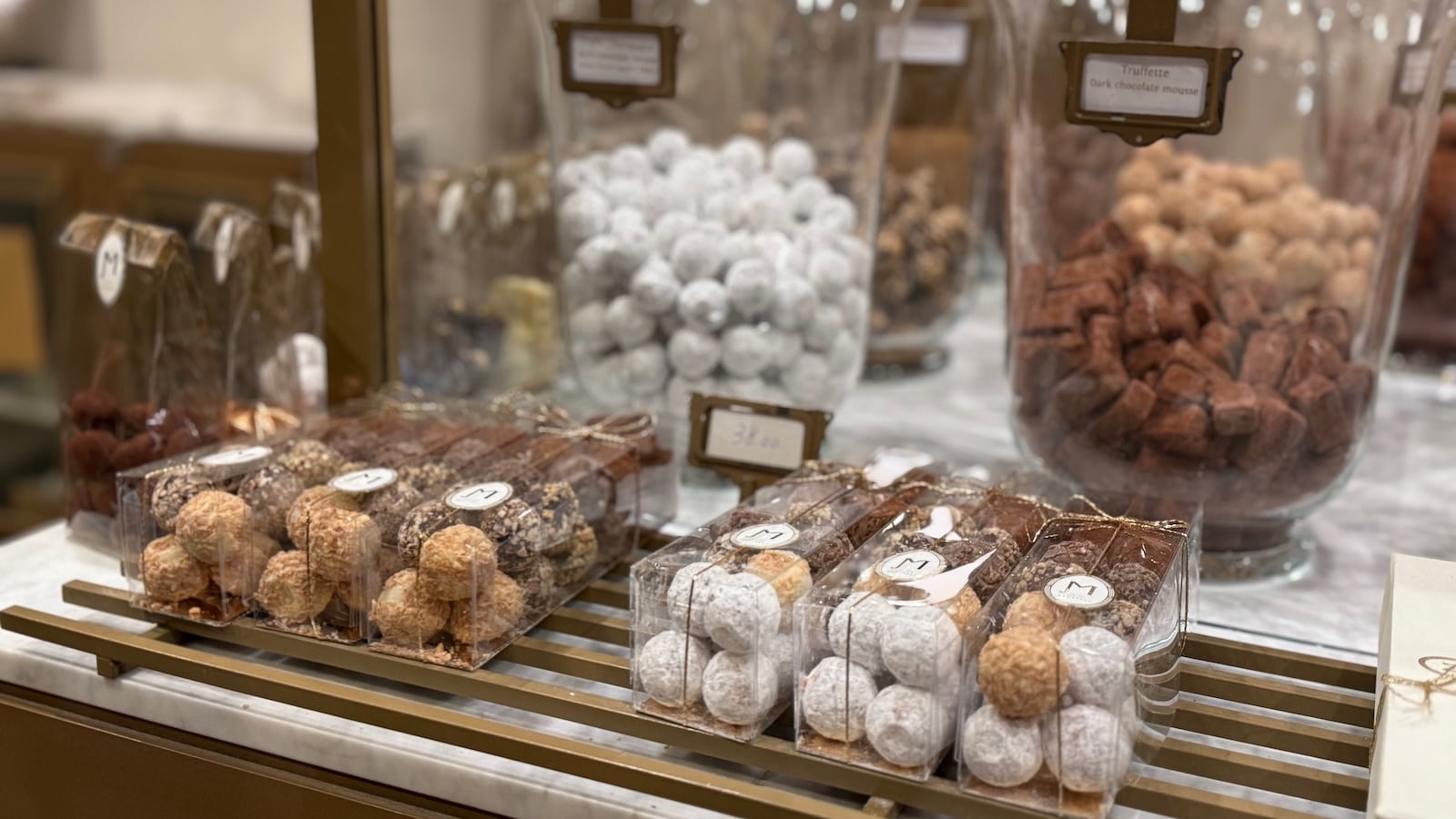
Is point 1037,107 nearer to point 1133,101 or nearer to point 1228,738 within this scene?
point 1133,101

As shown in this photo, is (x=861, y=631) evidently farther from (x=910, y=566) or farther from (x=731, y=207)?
(x=731, y=207)

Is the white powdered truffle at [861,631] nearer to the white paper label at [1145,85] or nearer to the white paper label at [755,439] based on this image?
the white paper label at [755,439]

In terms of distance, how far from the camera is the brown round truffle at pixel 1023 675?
0.84 metres

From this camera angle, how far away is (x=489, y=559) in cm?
101

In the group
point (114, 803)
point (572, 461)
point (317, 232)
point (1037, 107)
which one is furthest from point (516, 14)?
point (114, 803)

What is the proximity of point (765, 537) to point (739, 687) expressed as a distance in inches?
5.5

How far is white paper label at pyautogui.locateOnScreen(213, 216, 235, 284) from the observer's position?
141 centimetres

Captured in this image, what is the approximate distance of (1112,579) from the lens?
945 mm

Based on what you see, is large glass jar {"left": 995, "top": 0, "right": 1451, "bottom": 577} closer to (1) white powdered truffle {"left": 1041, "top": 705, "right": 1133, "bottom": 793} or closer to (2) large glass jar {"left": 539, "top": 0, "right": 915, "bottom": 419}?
(2) large glass jar {"left": 539, "top": 0, "right": 915, "bottom": 419}

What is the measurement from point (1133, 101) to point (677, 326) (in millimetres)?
532

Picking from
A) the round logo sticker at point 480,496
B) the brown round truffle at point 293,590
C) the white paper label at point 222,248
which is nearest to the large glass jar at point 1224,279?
the round logo sticker at point 480,496

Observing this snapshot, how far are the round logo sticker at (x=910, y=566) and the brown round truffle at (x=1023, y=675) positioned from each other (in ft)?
0.34

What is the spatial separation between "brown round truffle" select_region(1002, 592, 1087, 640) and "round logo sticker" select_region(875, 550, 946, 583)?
66 mm

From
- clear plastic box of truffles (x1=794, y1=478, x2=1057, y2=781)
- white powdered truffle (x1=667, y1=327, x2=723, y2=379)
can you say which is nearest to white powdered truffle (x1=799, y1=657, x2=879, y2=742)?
clear plastic box of truffles (x1=794, y1=478, x2=1057, y2=781)
